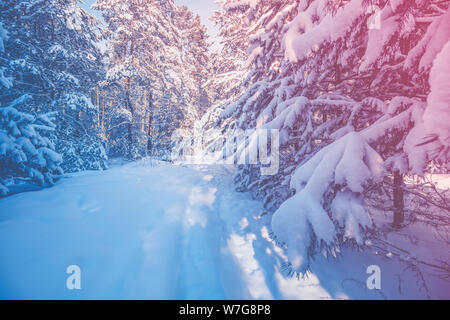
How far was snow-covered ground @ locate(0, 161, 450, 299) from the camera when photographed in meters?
2.81

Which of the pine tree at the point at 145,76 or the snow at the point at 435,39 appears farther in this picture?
the pine tree at the point at 145,76

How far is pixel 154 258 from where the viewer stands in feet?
11.0

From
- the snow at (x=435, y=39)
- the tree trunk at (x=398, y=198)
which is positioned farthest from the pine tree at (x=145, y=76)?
the snow at (x=435, y=39)

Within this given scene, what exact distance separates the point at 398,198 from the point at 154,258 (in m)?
5.91

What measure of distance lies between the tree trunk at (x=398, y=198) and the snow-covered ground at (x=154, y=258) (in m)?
0.82

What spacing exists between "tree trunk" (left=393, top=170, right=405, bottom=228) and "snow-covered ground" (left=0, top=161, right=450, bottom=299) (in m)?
0.82

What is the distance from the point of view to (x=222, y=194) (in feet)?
21.8

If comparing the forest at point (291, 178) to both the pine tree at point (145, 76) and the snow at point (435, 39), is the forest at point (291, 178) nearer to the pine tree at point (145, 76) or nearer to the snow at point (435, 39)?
the snow at point (435, 39)

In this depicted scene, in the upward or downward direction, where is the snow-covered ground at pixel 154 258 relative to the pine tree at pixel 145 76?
downward

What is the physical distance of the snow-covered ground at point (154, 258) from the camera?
9.21 feet

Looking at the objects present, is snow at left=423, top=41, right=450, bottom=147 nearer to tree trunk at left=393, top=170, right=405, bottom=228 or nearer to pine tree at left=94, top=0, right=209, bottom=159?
tree trunk at left=393, top=170, right=405, bottom=228

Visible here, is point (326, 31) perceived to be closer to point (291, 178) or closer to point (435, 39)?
point (435, 39)
